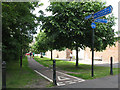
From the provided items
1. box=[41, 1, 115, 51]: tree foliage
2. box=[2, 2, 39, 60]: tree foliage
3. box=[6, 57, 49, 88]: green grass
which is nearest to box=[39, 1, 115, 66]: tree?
box=[41, 1, 115, 51]: tree foliage

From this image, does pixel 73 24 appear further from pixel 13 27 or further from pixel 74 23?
pixel 13 27

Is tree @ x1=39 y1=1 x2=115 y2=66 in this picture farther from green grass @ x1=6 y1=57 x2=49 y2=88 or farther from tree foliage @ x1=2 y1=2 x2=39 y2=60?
green grass @ x1=6 y1=57 x2=49 y2=88

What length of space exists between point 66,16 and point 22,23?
182 inches

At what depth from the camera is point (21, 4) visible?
16.3 feet

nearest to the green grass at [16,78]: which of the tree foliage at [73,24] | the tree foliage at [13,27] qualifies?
the tree foliage at [13,27]

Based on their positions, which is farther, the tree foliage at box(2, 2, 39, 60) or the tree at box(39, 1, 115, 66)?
the tree at box(39, 1, 115, 66)

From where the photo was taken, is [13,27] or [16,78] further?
[16,78]

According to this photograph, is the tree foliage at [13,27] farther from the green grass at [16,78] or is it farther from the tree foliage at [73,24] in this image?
the tree foliage at [73,24]

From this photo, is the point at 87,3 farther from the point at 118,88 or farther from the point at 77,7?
the point at 118,88

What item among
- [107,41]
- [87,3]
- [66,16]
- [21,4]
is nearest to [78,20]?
[66,16]

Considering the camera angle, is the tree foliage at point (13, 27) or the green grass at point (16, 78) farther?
the green grass at point (16, 78)

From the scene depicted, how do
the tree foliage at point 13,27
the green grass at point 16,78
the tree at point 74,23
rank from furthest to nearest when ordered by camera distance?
the tree at point 74,23 < the green grass at point 16,78 < the tree foliage at point 13,27

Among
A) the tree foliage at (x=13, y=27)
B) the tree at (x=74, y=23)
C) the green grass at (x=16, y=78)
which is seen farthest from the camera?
the tree at (x=74, y=23)

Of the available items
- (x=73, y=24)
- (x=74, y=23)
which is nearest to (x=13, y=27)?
(x=73, y=24)
